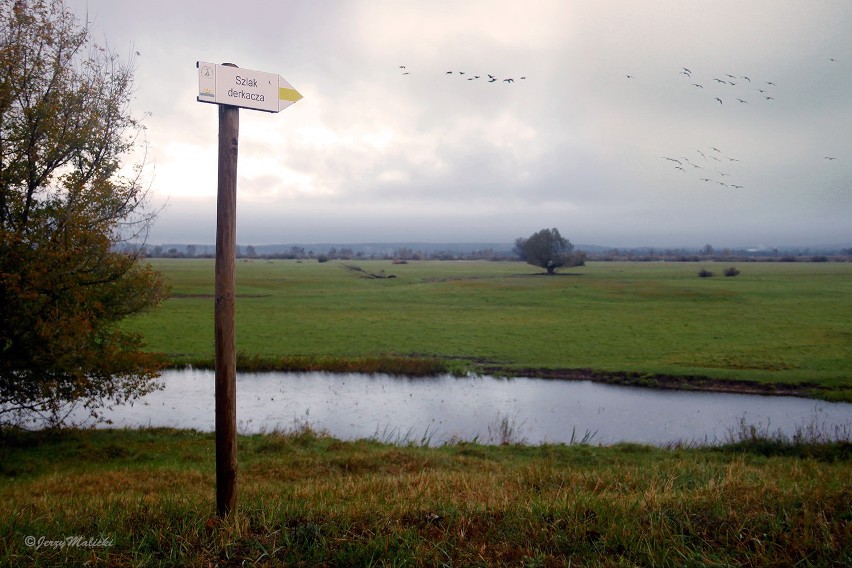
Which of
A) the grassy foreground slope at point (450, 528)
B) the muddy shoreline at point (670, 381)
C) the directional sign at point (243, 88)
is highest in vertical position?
the directional sign at point (243, 88)

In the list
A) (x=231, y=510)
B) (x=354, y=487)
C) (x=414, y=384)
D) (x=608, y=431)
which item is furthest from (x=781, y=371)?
(x=231, y=510)

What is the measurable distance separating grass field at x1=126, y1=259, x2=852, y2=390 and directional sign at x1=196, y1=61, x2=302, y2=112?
27.9 metres

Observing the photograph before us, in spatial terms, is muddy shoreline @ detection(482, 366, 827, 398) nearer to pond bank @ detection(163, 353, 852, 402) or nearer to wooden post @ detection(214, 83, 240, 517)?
pond bank @ detection(163, 353, 852, 402)

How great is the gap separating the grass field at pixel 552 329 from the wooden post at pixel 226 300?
27369 millimetres

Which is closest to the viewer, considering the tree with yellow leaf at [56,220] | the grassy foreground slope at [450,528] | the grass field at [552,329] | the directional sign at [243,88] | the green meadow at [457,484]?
the grassy foreground slope at [450,528]

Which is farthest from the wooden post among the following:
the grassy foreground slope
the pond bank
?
the pond bank

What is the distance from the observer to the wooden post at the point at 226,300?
6527mm

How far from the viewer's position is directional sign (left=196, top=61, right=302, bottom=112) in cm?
623

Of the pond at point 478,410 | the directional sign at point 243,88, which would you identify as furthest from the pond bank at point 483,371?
the directional sign at point 243,88

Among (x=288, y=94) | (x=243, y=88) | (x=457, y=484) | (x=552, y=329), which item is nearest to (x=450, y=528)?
(x=457, y=484)

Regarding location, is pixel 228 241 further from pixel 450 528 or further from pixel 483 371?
pixel 483 371

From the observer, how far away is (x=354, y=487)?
8883 millimetres

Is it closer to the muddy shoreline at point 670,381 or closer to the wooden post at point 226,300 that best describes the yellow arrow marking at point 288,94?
the wooden post at point 226,300

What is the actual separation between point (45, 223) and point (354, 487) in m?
11.4
